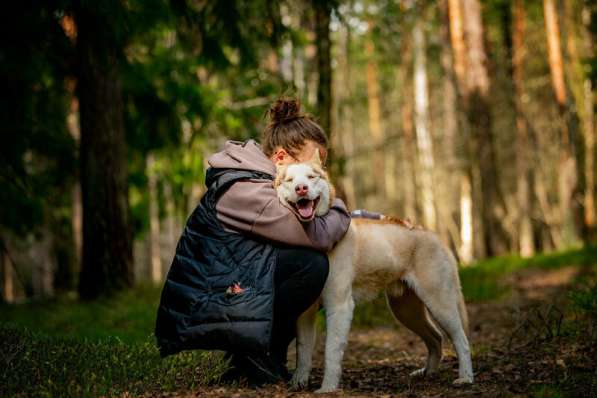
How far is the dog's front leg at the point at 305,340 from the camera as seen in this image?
4.19 metres

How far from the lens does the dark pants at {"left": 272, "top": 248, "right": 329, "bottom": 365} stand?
4.00m

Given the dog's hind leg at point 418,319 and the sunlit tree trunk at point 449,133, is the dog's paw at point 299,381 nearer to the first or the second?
the dog's hind leg at point 418,319

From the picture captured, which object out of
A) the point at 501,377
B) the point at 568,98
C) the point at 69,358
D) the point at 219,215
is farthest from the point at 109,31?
the point at 568,98

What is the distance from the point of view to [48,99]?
10.4m

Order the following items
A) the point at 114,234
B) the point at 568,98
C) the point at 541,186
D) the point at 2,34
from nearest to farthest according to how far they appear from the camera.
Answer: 1. the point at 2,34
2. the point at 114,234
3. the point at 568,98
4. the point at 541,186

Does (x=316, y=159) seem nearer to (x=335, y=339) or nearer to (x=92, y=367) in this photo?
(x=335, y=339)

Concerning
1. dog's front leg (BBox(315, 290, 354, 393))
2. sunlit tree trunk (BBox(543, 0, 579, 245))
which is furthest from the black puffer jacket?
sunlit tree trunk (BBox(543, 0, 579, 245))

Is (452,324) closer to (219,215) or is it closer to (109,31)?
(219,215)

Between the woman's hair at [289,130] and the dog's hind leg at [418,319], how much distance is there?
1.36m

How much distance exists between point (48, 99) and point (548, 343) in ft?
28.0

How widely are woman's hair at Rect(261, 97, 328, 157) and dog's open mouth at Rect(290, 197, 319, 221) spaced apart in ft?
2.09

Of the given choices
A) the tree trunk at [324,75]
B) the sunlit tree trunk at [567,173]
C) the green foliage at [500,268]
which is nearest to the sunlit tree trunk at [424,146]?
the sunlit tree trunk at [567,173]

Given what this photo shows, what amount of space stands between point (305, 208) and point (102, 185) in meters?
5.65

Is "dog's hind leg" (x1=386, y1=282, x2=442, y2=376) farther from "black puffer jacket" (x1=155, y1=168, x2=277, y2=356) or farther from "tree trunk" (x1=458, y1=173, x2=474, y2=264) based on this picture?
"tree trunk" (x1=458, y1=173, x2=474, y2=264)
